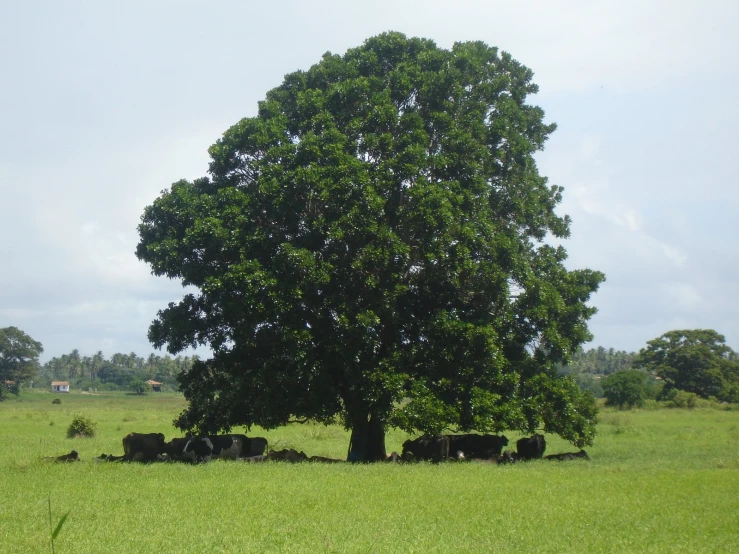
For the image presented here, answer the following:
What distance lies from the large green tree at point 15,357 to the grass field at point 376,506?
2595 inches

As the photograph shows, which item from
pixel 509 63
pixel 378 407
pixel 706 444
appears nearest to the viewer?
pixel 378 407

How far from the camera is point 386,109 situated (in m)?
19.5

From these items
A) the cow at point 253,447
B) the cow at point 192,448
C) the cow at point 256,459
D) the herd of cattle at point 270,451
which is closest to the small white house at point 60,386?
the herd of cattle at point 270,451

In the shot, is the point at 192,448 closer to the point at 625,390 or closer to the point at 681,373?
the point at 625,390

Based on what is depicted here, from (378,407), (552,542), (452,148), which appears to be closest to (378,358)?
(378,407)

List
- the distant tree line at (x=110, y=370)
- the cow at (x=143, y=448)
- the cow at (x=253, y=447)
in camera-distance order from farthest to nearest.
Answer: the distant tree line at (x=110, y=370), the cow at (x=253, y=447), the cow at (x=143, y=448)

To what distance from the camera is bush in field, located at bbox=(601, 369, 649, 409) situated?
53969 mm

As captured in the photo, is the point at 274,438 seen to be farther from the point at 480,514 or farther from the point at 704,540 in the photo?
the point at 704,540

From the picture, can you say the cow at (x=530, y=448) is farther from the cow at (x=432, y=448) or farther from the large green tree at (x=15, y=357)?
the large green tree at (x=15, y=357)

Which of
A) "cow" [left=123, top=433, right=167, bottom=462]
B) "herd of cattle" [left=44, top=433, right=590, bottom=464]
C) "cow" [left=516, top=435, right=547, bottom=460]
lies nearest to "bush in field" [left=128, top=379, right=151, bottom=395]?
"herd of cattle" [left=44, top=433, right=590, bottom=464]

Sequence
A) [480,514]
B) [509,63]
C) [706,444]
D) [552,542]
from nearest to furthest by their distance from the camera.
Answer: [552,542]
[480,514]
[509,63]
[706,444]

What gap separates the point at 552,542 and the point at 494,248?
1031 cm

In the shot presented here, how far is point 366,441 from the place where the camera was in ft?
68.4

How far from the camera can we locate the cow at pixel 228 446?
20422mm
